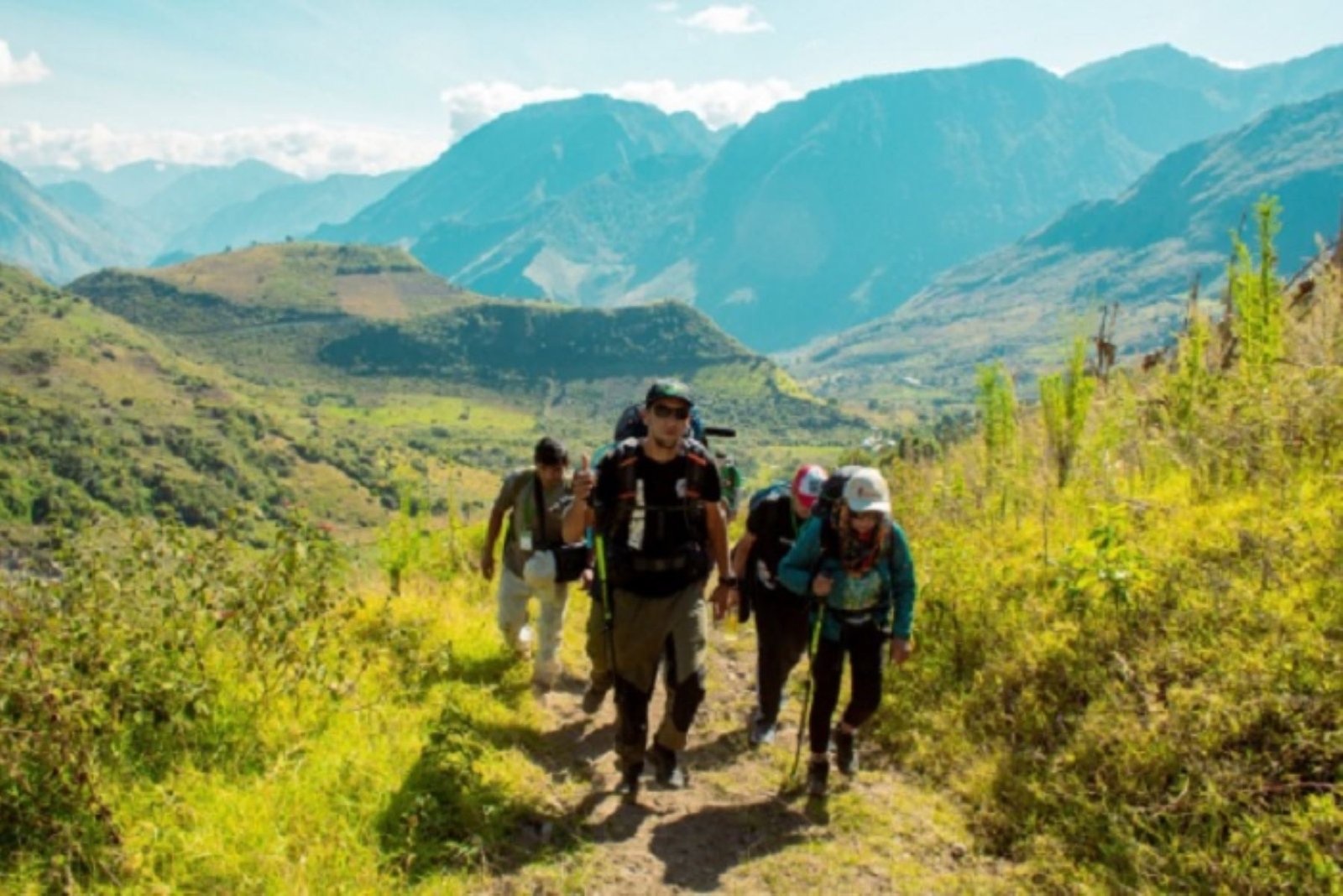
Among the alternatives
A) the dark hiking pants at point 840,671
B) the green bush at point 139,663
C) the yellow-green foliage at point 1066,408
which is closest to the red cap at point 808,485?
the dark hiking pants at point 840,671

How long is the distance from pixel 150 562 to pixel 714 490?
3.36 metres

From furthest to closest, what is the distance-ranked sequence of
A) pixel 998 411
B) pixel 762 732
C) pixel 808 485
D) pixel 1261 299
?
pixel 998 411, pixel 1261 299, pixel 762 732, pixel 808 485

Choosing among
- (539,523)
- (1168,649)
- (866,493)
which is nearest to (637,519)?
(866,493)

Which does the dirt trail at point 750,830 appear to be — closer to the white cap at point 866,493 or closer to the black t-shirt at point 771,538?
the black t-shirt at point 771,538

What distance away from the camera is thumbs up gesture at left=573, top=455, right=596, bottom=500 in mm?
4969

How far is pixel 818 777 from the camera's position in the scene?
5254 mm

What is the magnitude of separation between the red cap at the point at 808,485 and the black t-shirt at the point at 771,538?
0.19 m

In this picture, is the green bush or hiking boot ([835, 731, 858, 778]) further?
hiking boot ([835, 731, 858, 778])

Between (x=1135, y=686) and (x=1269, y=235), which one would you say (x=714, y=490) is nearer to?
(x=1135, y=686)

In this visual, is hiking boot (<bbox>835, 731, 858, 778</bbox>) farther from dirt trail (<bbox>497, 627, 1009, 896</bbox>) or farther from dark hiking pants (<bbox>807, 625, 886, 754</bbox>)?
dark hiking pants (<bbox>807, 625, 886, 754</bbox>)

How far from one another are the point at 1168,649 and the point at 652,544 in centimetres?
292

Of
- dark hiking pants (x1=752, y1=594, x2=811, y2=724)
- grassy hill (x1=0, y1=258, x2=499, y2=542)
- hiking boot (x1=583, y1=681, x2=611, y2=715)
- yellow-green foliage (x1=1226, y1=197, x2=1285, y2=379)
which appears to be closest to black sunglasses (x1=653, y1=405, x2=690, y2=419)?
dark hiking pants (x1=752, y1=594, x2=811, y2=724)

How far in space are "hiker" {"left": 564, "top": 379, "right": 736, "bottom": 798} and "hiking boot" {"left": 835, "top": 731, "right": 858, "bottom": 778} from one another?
3.37ft

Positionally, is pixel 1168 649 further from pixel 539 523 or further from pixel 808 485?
pixel 539 523
